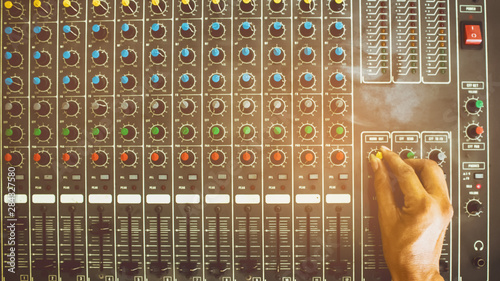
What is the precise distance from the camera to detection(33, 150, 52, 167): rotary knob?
7.47ft

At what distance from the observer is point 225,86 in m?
2.28

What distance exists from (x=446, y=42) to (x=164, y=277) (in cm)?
264

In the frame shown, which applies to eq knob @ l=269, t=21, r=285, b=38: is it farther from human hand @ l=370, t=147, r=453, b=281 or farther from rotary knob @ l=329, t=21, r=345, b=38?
human hand @ l=370, t=147, r=453, b=281

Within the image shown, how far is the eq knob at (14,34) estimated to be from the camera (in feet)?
7.56

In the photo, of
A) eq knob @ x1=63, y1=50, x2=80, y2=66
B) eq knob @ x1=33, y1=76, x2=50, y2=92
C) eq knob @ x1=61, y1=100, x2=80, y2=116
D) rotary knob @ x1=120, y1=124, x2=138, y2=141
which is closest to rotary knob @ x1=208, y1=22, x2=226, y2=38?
rotary knob @ x1=120, y1=124, x2=138, y2=141

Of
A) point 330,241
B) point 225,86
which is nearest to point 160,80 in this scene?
point 225,86

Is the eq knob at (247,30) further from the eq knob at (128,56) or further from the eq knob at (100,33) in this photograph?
the eq knob at (100,33)

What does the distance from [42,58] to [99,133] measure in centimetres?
69

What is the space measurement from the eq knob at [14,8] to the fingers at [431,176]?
3.00m

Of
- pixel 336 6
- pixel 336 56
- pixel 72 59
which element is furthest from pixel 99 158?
pixel 336 6

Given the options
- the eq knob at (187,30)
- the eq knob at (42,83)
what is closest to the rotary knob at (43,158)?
the eq knob at (42,83)

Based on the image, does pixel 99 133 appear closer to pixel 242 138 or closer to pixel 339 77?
pixel 242 138

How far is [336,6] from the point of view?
2.28 m

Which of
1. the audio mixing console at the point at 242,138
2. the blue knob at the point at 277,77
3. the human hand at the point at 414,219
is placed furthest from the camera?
the audio mixing console at the point at 242,138
